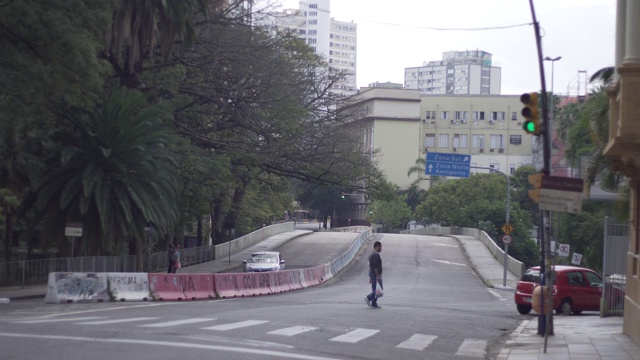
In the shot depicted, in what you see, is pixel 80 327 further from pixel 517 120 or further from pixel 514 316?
pixel 517 120

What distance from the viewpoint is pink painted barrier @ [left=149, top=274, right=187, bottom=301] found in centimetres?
2821

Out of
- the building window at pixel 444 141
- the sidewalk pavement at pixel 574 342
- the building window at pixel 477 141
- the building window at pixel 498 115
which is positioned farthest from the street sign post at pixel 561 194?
the building window at pixel 444 141

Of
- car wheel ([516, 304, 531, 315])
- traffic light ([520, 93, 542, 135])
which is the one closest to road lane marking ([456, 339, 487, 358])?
traffic light ([520, 93, 542, 135])

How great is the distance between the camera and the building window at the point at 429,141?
118 metres

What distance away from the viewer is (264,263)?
148 ft

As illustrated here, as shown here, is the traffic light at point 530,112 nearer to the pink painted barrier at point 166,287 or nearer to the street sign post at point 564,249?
the pink painted barrier at point 166,287

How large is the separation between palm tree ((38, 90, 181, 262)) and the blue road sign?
60.4 ft

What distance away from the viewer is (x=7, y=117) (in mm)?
23609

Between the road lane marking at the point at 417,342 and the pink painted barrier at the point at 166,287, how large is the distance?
43.4 ft

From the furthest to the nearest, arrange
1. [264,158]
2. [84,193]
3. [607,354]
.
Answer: [264,158] → [84,193] → [607,354]

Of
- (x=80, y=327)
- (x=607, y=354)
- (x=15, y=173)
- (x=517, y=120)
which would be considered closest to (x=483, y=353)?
(x=607, y=354)

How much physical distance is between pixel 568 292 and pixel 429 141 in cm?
9335

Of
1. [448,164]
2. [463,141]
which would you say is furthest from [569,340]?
[463,141]

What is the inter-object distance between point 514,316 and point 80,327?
47.1ft
